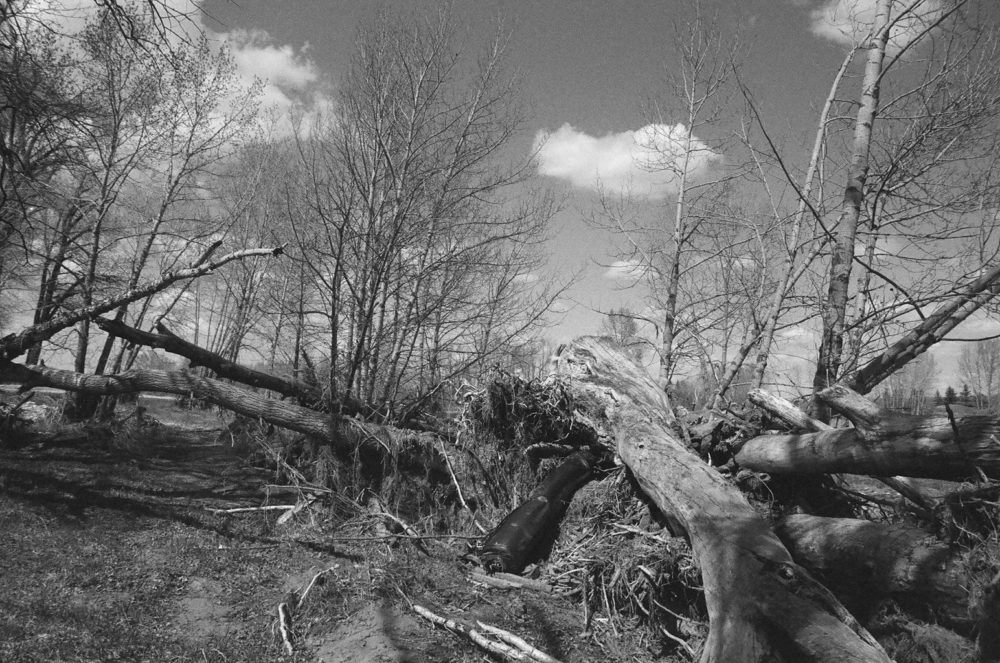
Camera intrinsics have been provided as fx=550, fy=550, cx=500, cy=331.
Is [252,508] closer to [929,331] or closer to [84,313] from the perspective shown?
[84,313]

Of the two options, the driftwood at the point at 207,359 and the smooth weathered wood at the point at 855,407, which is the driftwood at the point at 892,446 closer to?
the smooth weathered wood at the point at 855,407

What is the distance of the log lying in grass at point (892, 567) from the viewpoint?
Answer: 2840 mm

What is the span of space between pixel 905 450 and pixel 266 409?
6.23m

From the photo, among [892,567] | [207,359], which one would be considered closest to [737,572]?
[892,567]

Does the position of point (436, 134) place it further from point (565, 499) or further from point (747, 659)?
point (747, 659)

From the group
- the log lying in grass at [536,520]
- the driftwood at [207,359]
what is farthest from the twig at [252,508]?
the log lying in grass at [536,520]

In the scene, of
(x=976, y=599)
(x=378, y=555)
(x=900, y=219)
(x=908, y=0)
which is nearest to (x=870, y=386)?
(x=900, y=219)

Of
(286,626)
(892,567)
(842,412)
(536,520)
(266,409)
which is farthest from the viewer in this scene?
(266,409)

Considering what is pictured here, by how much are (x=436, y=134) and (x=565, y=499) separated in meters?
6.39

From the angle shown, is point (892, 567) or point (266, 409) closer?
point (892, 567)

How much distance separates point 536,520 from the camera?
494cm

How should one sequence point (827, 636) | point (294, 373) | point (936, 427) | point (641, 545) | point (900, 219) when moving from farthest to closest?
point (294, 373) → point (900, 219) → point (641, 545) → point (936, 427) → point (827, 636)

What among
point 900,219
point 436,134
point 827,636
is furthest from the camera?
point 436,134

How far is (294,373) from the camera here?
27.1 feet
